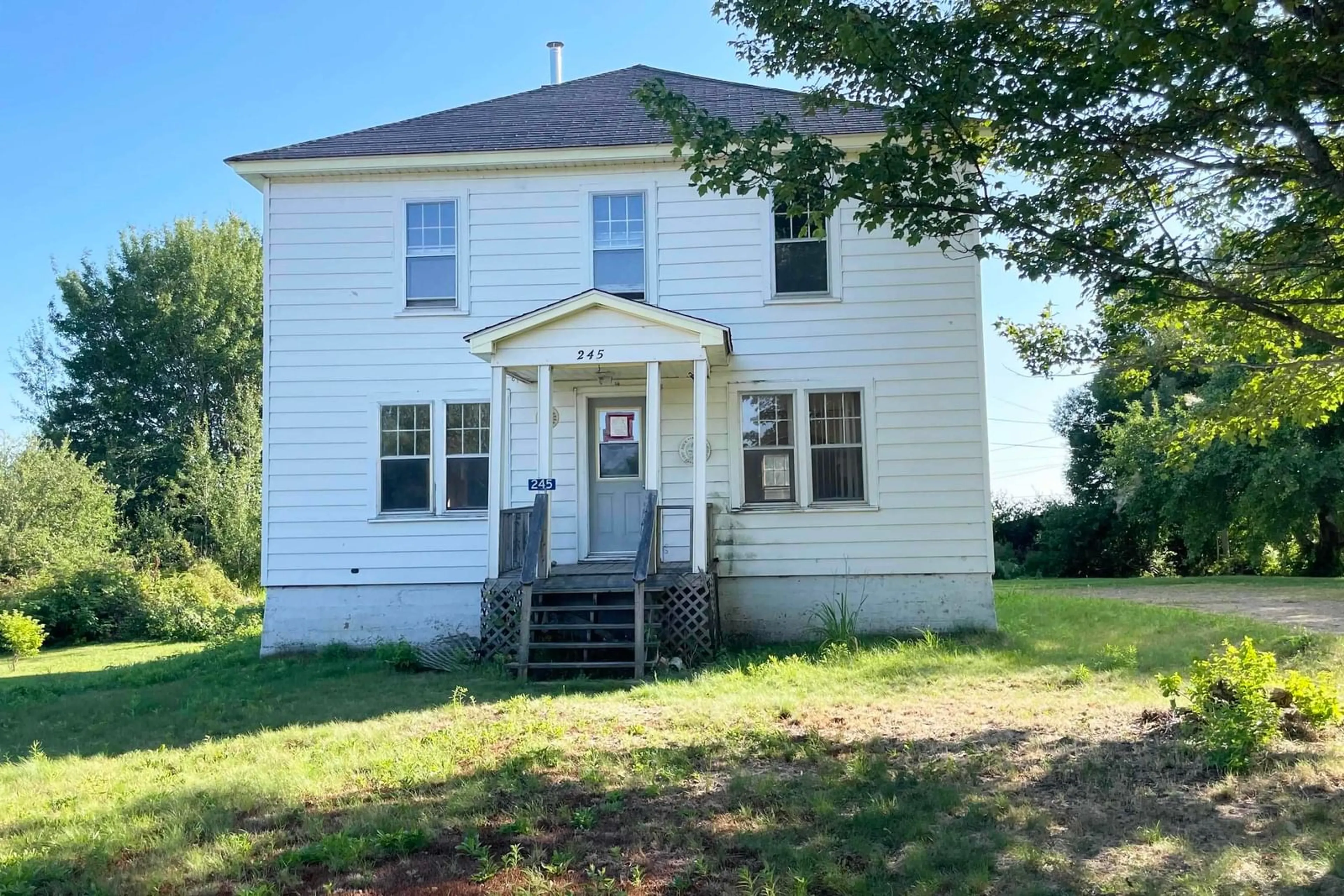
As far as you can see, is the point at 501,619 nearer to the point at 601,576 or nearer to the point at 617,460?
the point at 601,576

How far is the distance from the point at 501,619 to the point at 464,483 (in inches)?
94.0

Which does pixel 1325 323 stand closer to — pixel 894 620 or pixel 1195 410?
pixel 1195 410

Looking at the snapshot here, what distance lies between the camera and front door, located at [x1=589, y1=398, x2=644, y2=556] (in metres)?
12.1

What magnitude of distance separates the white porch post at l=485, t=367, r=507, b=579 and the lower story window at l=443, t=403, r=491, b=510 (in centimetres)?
99

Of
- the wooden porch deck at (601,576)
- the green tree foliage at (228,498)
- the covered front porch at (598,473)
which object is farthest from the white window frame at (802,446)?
the green tree foliage at (228,498)

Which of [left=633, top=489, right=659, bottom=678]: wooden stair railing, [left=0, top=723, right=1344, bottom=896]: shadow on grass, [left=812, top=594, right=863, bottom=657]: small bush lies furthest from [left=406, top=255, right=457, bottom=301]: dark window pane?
[left=0, top=723, right=1344, bottom=896]: shadow on grass

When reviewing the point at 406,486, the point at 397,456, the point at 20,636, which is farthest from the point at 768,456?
the point at 20,636

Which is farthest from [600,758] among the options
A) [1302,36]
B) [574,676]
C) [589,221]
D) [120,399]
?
[120,399]

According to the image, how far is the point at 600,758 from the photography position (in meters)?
6.21

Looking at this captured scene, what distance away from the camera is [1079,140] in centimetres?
624

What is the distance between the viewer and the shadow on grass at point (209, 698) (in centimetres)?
800

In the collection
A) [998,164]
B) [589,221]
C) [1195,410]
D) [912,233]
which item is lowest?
[1195,410]

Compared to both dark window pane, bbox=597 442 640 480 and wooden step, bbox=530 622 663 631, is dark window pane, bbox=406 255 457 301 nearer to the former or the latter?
dark window pane, bbox=597 442 640 480

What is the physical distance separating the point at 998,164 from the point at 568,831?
5928 mm
